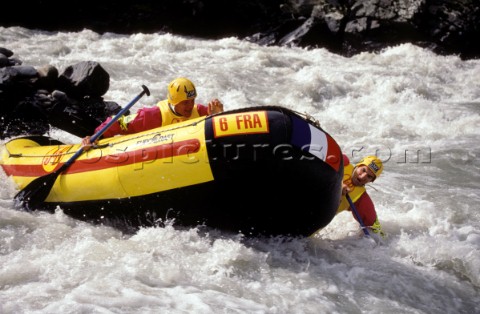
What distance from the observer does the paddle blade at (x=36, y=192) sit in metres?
4.62

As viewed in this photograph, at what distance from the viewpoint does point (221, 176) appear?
12.9 ft

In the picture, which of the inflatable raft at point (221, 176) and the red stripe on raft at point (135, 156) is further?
the red stripe on raft at point (135, 156)

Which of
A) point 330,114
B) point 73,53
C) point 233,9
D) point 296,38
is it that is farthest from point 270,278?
point 233,9

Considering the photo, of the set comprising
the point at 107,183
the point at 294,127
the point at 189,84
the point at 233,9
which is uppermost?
the point at 233,9

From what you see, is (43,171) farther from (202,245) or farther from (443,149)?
(443,149)

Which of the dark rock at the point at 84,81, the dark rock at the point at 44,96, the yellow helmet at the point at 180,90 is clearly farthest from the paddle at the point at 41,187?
the dark rock at the point at 84,81

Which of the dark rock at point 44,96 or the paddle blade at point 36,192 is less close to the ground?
the dark rock at point 44,96

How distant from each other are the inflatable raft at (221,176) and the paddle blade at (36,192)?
0.71ft

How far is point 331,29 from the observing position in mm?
16469

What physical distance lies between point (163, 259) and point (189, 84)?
70.8 inches

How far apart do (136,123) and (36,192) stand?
1129 mm

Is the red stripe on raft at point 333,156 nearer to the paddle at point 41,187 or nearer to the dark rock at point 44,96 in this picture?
the paddle at point 41,187

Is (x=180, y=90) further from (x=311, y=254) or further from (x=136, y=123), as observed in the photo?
(x=311, y=254)

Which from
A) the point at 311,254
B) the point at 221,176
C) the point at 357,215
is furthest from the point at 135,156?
the point at 357,215
